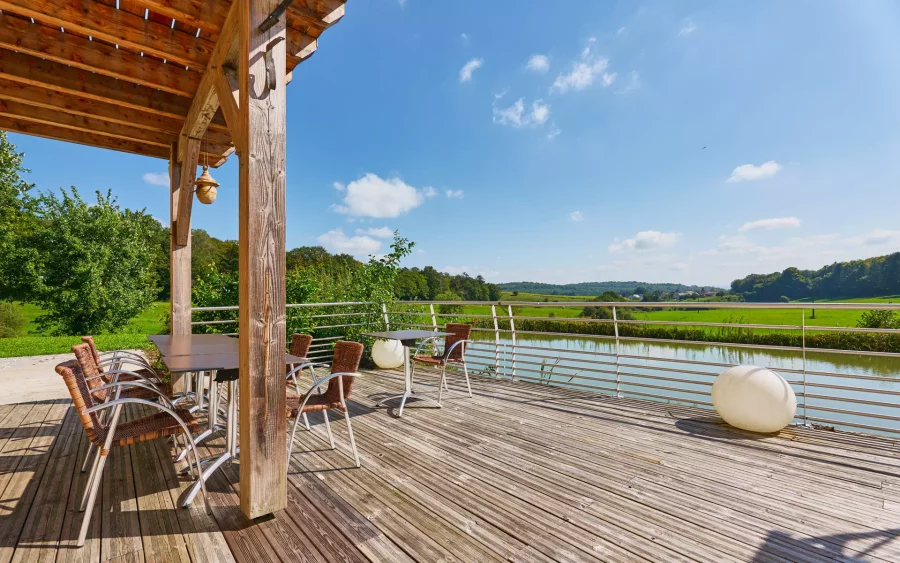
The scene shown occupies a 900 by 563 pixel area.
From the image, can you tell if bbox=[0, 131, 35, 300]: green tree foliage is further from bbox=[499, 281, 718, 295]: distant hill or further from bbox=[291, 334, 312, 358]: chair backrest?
bbox=[499, 281, 718, 295]: distant hill

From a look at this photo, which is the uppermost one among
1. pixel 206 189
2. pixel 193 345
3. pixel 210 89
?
pixel 210 89

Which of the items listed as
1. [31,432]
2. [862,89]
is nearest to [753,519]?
[31,432]

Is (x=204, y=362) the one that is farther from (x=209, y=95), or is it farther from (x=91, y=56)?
(x=91, y=56)

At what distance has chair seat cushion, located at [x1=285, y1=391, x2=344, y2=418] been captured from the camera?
2.66m

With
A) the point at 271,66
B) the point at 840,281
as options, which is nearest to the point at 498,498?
the point at 271,66

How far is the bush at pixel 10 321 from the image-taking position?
12.9 m

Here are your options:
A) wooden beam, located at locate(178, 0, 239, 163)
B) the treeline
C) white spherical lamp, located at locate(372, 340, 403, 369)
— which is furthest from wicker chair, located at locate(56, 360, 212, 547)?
the treeline

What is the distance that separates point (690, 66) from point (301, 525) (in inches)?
846

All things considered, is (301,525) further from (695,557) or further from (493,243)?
(493,243)

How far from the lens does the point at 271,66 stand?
2055mm

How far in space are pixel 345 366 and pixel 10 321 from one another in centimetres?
1689

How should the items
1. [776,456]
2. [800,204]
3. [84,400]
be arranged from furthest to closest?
[800,204], [776,456], [84,400]

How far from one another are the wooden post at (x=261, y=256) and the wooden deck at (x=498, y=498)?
0.28 m

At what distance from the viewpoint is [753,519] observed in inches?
84.7
